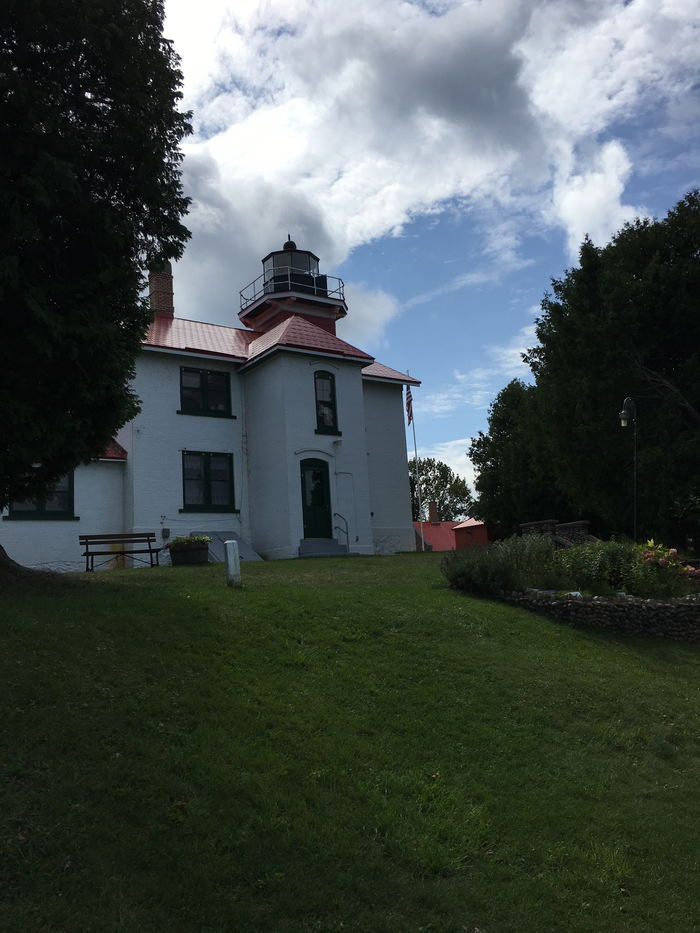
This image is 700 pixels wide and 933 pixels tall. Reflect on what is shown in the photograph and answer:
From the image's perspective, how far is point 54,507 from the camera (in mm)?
21562

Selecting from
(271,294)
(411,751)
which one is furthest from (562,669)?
(271,294)

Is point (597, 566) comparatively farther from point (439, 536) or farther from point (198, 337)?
point (439, 536)

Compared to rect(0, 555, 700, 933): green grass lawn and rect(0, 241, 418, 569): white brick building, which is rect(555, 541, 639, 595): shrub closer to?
rect(0, 555, 700, 933): green grass lawn

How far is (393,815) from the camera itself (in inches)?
227

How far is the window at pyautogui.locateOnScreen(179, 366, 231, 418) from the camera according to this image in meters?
24.3

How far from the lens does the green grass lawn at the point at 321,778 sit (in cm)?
468

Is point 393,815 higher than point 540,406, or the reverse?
point 540,406

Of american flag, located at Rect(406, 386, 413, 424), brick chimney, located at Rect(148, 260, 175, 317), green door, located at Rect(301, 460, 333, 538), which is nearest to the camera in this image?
green door, located at Rect(301, 460, 333, 538)

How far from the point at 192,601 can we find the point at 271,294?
20265 mm

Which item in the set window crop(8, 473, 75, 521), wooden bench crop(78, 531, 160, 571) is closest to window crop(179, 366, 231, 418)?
window crop(8, 473, 75, 521)

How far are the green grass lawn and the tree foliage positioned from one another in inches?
497

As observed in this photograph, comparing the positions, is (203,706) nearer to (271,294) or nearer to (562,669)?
(562,669)

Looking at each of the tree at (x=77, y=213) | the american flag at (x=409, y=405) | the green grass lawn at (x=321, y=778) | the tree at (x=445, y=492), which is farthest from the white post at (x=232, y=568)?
the tree at (x=445, y=492)


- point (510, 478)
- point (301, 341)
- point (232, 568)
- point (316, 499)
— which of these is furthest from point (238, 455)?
point (510, 478)
